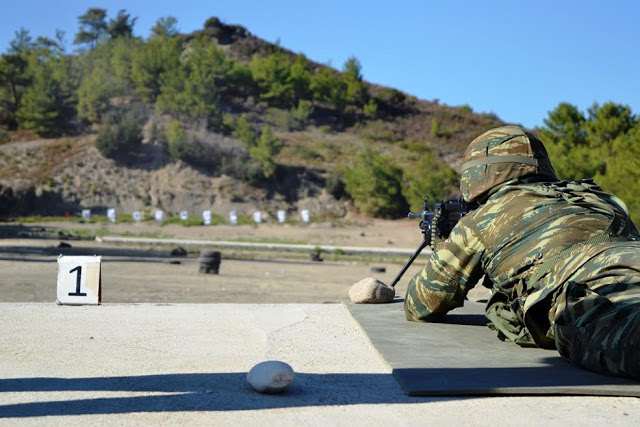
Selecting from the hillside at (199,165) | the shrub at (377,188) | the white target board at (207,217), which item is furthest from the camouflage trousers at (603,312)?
the shrub at (377,188)

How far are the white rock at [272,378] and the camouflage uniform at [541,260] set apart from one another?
5.20ft

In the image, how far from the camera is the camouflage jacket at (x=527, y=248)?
505 cm

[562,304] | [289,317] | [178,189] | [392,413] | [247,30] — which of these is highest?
[247,30]

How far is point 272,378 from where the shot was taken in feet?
14.1

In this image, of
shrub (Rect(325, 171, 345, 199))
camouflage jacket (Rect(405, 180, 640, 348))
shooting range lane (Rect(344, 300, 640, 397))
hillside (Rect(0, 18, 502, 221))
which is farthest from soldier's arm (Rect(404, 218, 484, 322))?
shrub (Rect(325, 171, 345, 199))

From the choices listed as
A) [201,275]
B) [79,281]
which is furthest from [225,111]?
[79,281]

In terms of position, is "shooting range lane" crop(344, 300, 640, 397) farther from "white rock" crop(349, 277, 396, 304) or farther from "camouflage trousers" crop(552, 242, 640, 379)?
"white rock" crop(349, 277, 396, 304)

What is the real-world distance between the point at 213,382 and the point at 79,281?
3.97 m

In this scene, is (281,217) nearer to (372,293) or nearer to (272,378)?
(372,293)

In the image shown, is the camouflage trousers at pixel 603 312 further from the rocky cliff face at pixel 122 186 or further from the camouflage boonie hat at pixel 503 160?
the rocky cliff face at pixel 122 186

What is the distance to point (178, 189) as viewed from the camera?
52000mm

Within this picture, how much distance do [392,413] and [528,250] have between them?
5.62 ft

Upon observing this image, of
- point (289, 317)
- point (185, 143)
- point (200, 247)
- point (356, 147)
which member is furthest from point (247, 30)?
point (289, 317)

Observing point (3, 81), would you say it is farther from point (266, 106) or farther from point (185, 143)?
point (266, 106)
